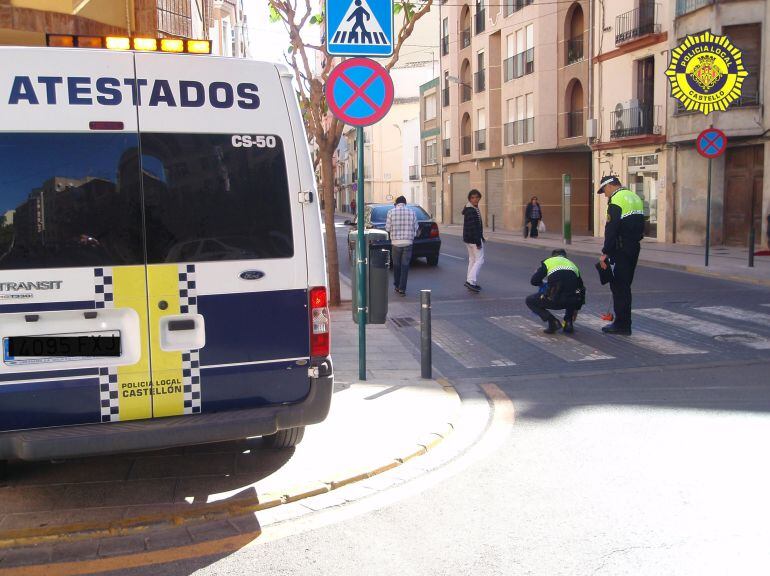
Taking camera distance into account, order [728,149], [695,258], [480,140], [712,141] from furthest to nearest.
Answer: [480,140] → [728,149] → [695,258] → [712,141]

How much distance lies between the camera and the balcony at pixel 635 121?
94.9 feet

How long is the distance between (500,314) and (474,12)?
3764 centimetres

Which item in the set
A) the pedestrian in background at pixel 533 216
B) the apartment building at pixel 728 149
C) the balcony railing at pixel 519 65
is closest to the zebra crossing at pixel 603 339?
the apartment building at pixel 728 149

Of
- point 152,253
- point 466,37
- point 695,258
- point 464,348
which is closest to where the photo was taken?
point 152,253

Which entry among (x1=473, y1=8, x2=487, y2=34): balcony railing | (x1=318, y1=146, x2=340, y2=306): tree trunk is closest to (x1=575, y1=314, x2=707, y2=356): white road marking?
(x1=318, y1=146, x2=340, y2=306): tree trunk

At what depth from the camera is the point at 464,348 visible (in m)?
10.2

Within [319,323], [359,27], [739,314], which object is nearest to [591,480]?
[319,323]

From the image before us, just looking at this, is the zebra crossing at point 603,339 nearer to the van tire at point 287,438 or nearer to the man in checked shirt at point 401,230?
the man in checked shirt at point 401,230

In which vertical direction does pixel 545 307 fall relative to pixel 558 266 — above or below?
below

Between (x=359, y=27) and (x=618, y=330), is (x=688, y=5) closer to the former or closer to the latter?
(x=618, y=330)

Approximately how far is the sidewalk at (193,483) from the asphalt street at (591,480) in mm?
385

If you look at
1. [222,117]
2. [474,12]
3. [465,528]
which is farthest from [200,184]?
[474,12]

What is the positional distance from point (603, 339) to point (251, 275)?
6.42 meters

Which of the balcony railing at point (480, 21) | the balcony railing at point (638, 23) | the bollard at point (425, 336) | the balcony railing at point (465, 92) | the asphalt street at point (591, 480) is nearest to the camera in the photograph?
the asphalt street at point (591, 480)
